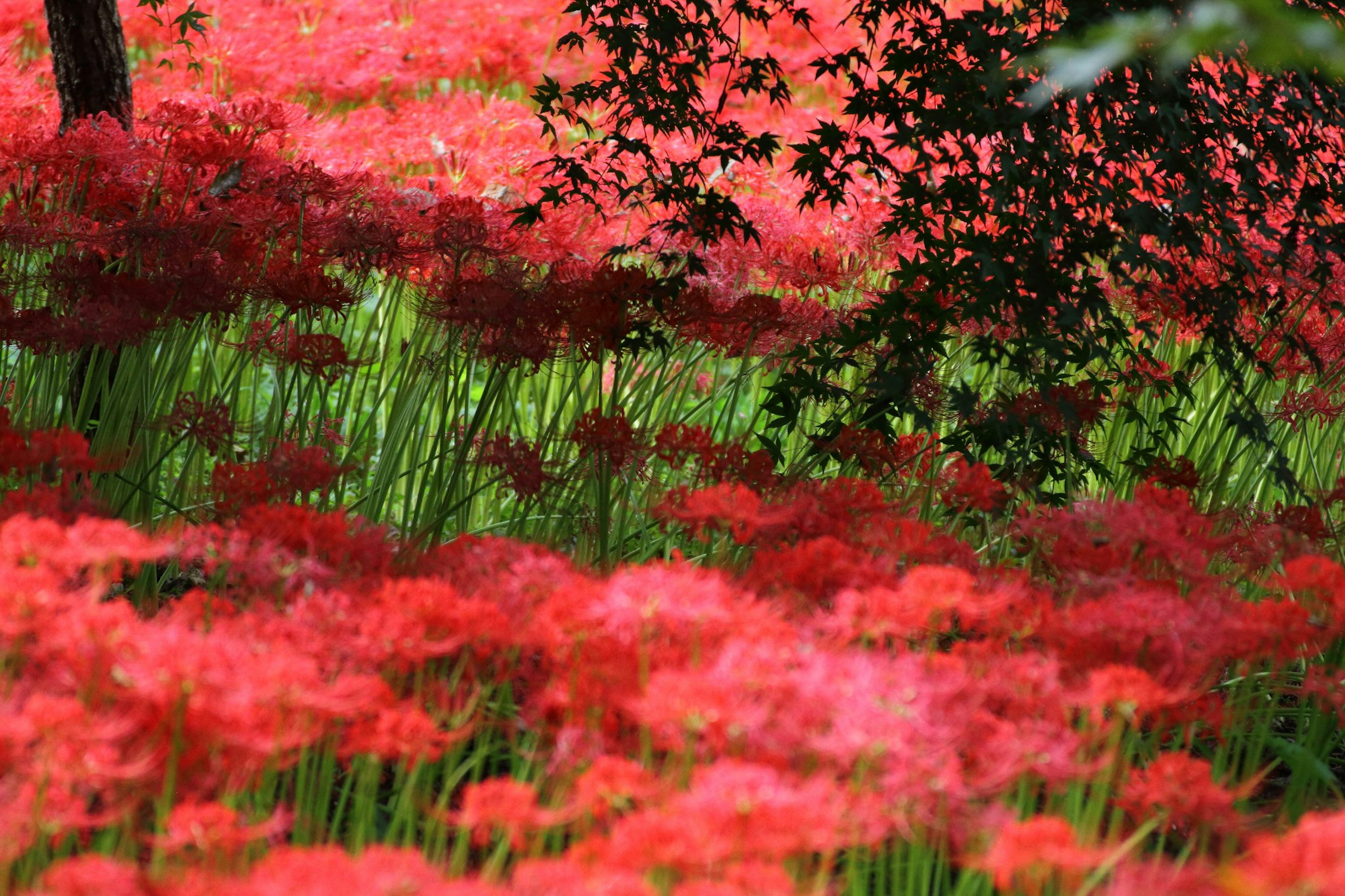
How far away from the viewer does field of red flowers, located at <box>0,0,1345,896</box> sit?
3.73 ft

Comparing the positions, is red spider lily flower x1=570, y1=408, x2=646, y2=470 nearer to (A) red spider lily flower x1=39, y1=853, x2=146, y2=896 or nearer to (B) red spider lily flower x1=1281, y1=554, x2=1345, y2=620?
(B) red spider lily flower x1=1281, y1=554, x2=1345, y2=620

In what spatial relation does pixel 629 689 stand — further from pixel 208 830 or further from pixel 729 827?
pixel 208 830

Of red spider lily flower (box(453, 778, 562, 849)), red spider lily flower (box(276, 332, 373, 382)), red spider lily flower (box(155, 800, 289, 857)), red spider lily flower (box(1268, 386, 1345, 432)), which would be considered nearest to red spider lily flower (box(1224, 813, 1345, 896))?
red spider lily flower (box(453, 778, 562, 849))

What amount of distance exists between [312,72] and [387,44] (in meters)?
0.88

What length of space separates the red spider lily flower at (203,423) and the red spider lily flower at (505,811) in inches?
57.8

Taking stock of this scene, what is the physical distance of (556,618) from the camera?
4.52 ft

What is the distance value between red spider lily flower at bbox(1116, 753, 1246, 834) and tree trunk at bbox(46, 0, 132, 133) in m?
3.04

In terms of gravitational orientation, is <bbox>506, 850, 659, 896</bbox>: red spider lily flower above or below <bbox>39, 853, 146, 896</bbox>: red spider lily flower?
above

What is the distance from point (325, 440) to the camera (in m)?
3.18

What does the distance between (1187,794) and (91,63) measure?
328 centimetres

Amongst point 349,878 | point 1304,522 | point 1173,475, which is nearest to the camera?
point 349,878

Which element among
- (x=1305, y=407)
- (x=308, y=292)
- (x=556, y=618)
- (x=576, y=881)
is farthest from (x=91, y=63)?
(x=1305, y=407)

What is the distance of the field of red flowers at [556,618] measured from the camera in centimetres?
114

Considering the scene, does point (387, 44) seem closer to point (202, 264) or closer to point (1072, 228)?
point (202, 264)
